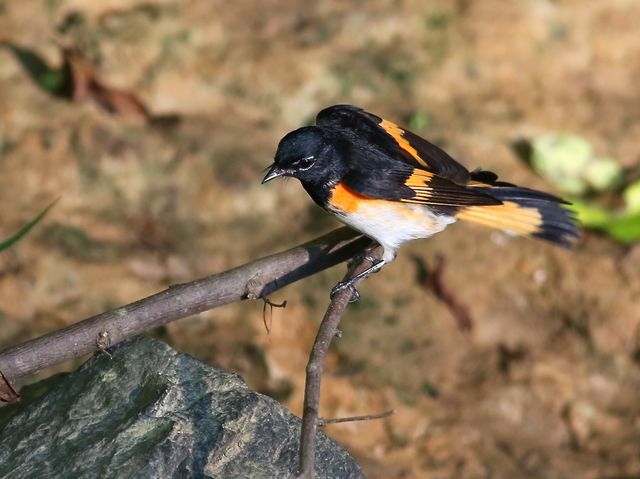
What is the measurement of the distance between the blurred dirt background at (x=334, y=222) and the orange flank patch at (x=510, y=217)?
1211 millimetres

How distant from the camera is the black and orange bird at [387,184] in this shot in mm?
3943

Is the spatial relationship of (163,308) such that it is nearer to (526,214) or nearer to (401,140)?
(401,140)

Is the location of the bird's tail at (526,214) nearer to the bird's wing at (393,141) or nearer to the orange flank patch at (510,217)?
the orange flank patch at (510,217)

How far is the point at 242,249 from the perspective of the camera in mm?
5902

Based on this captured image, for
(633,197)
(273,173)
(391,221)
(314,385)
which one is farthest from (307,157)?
(633,197)

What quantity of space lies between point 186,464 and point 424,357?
278 centimetres

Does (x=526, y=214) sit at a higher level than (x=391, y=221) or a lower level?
lower

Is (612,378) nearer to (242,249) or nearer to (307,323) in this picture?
(307,323)

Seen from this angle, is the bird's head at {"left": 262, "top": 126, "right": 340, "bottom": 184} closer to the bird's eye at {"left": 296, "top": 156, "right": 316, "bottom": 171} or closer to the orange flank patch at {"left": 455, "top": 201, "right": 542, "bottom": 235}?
the bird's eye at {"left": 296, "top": 156, "right": 316, "bottom": 171}

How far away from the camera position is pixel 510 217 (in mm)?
4629

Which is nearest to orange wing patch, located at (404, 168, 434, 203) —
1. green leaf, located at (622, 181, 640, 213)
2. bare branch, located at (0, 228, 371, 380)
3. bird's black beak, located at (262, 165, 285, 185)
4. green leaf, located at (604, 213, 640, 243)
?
bare branch, located at (0, 228, 371, 380)

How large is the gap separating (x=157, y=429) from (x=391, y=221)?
1491mm

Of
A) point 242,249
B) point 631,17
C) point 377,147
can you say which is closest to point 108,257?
point 242,249

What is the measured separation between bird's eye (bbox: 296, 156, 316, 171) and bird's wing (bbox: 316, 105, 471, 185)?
0.33 meters
